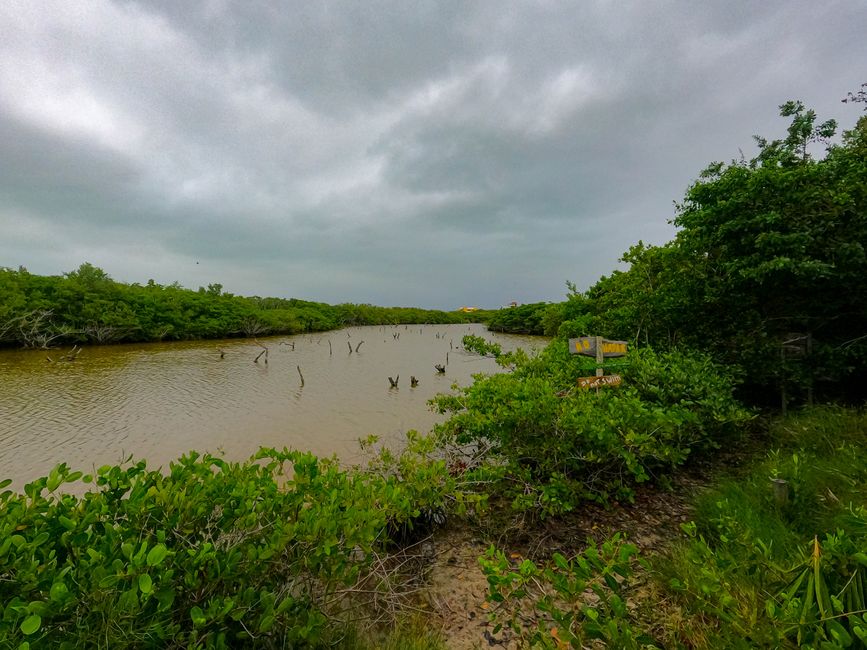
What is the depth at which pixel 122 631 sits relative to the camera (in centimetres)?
143

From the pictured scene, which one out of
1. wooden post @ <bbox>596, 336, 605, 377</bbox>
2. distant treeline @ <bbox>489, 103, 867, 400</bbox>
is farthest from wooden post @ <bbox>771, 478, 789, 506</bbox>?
distant treeline @ <bbox>489, 103, 867, 400</bbox>

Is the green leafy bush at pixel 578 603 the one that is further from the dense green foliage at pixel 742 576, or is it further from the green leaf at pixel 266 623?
the green leaf at pixel 266 623

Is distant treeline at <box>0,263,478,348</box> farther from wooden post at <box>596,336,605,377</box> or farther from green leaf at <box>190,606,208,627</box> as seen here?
wooden post at <box>596,336,605,377</box>

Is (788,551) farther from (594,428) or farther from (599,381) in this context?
(599,381)

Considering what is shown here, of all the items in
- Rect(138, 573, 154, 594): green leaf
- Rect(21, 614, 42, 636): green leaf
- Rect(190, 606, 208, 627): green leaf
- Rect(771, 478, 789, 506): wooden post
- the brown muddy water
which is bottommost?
the brown muddy water

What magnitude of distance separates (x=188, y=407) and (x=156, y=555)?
11539 millimetres

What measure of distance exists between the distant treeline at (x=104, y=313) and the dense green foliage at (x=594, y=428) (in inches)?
1122

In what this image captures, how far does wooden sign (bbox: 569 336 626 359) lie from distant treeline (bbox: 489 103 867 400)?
236 centimetres

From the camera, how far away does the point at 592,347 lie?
16.2 feet

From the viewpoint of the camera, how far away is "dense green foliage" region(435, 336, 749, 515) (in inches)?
151

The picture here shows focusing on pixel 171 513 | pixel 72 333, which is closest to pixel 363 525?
pixel 171 513

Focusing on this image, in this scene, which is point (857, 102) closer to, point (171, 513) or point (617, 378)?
point (617, 378)

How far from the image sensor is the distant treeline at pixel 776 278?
5.19 meters

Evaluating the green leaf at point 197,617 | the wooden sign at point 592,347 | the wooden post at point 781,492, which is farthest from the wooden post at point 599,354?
the green leaf at point 197,617
